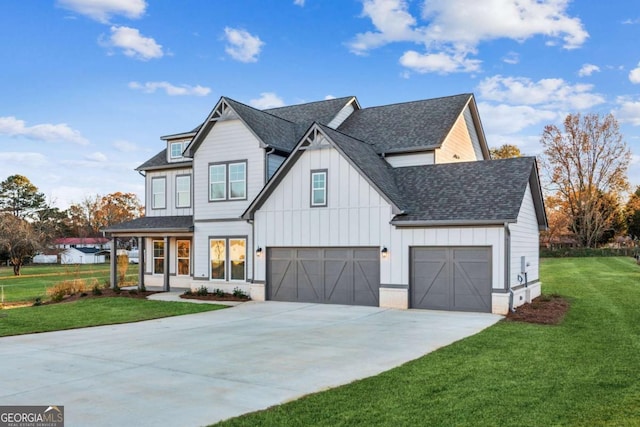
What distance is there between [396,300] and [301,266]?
13.3 ft

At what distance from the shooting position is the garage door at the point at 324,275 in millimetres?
18109

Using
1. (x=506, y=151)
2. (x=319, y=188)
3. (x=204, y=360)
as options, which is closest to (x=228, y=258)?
(x=319, y=188)

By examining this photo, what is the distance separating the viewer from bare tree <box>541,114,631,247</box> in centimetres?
5341

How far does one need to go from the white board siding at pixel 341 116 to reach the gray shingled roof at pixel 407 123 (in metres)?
0.21

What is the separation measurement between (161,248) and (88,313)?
28.0 feet

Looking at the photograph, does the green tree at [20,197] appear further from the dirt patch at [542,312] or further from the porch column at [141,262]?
the dirt patch at [542,312]

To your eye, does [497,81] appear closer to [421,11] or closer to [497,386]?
[421,11]

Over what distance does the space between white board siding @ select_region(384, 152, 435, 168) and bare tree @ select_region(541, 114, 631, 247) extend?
39.9 m

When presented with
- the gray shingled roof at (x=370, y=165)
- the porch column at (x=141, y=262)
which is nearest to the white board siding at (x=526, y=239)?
the gray shingled roof at (x=370, y=165)

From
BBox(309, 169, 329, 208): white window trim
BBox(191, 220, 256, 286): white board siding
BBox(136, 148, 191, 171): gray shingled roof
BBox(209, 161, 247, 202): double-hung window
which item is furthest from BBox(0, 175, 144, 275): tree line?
BBox(309, 169, 329, 208): white window trim

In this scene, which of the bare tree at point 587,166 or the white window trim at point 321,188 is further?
the bare tree at point 587,166

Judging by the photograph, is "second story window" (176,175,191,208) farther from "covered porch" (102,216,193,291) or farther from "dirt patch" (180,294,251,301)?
"dirt patch" (180,294,251,301)

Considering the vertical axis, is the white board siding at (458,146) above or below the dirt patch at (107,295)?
above

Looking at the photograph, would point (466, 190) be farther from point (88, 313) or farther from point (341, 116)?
point (88, 313)
